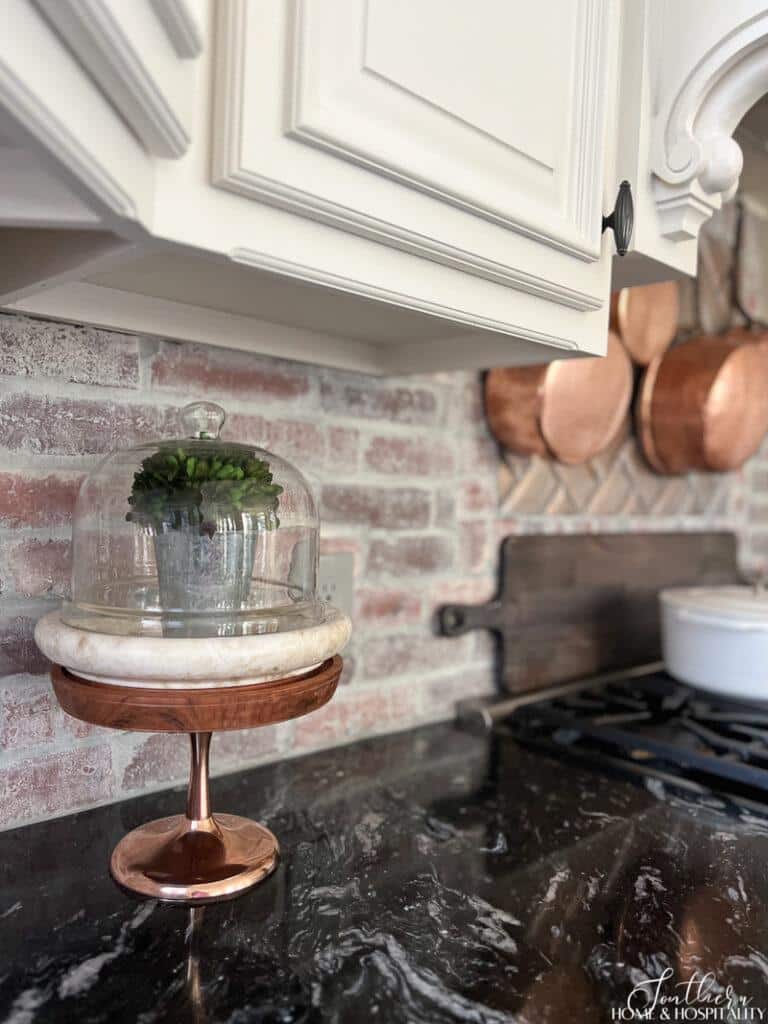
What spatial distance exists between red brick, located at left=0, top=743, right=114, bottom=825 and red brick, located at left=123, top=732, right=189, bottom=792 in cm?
2

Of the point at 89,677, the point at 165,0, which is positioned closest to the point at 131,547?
the point at 89,677

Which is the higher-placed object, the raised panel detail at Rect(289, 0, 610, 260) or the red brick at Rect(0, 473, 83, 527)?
the raised panel detail at Rect(289, 0, 610, 260)

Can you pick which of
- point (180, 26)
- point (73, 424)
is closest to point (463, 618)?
point (73, 424)

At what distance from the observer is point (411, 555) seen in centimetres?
101

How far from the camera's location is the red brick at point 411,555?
97 centimetres

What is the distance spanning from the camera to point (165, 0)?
375 millimetres

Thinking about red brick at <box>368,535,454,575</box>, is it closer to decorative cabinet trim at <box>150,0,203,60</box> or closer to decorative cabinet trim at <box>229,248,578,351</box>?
decorative cabinet trim at <box>229,248,578,351</box>

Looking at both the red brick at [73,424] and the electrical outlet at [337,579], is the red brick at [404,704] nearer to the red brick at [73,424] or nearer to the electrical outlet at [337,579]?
the electrical outlet at [337,579]

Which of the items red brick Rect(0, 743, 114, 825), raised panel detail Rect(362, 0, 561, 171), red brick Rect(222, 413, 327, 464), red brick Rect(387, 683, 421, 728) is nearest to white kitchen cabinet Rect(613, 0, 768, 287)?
raised panel detail Rect(362, 0, 561, 171)

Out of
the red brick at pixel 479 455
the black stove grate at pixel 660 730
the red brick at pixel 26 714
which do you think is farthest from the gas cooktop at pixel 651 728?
the red brick at pixel 26 714

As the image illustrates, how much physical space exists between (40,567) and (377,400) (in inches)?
17.9

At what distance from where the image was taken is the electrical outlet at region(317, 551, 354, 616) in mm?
900

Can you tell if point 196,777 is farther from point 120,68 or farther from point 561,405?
point 561,405

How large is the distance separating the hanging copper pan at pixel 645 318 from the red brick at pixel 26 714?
1044 mm
